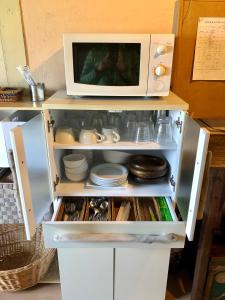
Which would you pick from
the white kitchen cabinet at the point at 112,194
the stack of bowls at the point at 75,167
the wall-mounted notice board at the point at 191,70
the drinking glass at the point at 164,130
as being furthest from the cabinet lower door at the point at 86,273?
the wall-mounted notice board at the point at 191,70

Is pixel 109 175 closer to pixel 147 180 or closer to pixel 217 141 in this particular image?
pixel 147 180

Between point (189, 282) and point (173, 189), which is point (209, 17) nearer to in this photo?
point (173, 189)

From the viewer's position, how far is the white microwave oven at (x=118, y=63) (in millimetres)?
946

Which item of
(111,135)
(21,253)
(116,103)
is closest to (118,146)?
(111,135)

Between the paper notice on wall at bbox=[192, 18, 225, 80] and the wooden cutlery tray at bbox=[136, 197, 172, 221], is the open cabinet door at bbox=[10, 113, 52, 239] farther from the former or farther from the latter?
the paper notice on wall at bbox=[192, 18, 225, 80]

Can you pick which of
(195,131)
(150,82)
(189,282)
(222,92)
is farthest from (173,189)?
(189,282)

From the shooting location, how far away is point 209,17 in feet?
3.78

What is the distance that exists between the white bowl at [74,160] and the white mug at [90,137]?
0.15 meters

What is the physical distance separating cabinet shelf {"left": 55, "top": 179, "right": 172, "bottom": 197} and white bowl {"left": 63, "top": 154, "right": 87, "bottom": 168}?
100 mm

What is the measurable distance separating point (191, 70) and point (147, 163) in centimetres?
54

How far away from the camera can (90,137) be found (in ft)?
3.56

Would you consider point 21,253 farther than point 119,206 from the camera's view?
Yes

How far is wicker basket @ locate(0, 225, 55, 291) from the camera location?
1.35 meters

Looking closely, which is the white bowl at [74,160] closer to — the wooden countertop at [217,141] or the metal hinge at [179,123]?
the metal hinge at [179,123]
